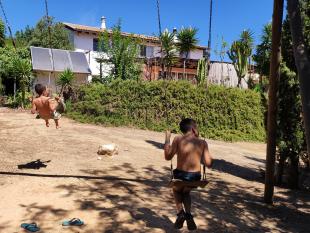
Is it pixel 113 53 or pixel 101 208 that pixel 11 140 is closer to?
pixel 101 208

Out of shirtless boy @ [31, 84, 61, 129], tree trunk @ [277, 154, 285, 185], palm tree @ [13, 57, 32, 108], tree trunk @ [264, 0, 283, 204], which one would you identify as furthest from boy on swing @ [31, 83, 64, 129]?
palm tree @ [13, 57, 32, 108]

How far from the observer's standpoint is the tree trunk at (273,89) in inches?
328

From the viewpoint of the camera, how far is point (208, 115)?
19812mm

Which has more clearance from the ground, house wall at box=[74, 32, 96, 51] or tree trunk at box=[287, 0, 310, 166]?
house wall at box=[74, 32, 96, 51]

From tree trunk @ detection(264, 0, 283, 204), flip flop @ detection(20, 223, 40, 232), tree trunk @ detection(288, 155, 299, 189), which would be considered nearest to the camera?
flip flop @ detection(20, 223, 40, 232)

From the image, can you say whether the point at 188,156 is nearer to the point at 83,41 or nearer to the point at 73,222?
the point at 73,222

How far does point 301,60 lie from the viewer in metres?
5.56

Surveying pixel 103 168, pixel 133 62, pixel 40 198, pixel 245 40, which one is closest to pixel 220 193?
pixel 103 168

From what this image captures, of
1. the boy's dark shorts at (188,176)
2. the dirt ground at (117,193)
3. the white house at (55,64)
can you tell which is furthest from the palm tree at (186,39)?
the boy's dark shorts at (188,176)

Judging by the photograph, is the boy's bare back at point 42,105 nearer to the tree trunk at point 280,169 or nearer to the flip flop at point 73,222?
the flip flop at point 73,222

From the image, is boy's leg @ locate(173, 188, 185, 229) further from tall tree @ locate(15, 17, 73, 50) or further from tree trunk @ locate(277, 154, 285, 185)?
tall tree @ locate(15, 17, 73, 50)

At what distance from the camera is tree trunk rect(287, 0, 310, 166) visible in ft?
17.3

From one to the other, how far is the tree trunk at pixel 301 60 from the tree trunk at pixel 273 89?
249 cm

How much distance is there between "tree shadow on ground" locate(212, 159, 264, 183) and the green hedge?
5.96m
